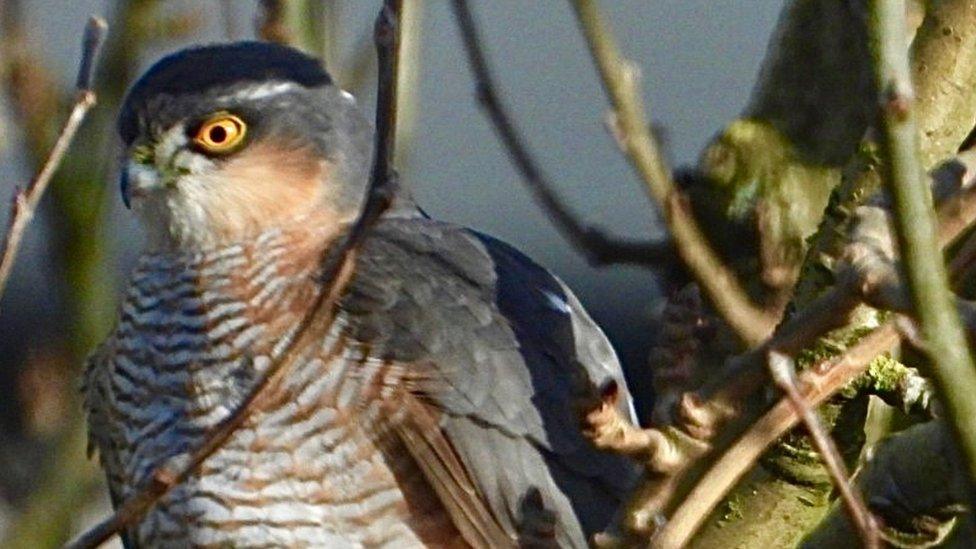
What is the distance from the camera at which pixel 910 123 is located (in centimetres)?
217

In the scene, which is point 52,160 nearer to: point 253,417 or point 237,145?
point 253,417

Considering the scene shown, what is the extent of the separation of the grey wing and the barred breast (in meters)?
0.11

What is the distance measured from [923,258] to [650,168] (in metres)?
1.19

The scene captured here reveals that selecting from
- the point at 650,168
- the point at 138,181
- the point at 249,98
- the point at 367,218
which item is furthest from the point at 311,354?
the point at 367,218

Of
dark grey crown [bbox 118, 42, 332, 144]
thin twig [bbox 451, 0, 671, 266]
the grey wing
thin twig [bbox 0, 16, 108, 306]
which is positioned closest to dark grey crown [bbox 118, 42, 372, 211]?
dark grey crown [bbox 118, 42, 332, 144]

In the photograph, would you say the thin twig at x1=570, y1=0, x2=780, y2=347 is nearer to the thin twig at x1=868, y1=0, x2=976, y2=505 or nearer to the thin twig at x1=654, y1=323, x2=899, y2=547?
the thin twig at x1=654, y1=323, x2=899, y2=547

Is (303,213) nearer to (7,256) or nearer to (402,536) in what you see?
(402,536)

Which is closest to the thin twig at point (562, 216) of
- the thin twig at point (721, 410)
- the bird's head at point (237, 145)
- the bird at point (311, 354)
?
the bird at point (311, 354)

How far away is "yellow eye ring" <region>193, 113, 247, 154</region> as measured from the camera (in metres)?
4.30

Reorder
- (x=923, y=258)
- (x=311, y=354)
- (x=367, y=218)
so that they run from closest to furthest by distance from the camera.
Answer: (x=923, y=258) → (x=367, y=218) → (x=311, y=354)

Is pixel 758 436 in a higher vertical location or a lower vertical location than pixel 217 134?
higher

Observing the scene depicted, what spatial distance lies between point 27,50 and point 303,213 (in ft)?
2.81

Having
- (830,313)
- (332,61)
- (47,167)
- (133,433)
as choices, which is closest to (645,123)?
(830,313)

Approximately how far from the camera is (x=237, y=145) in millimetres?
4414
